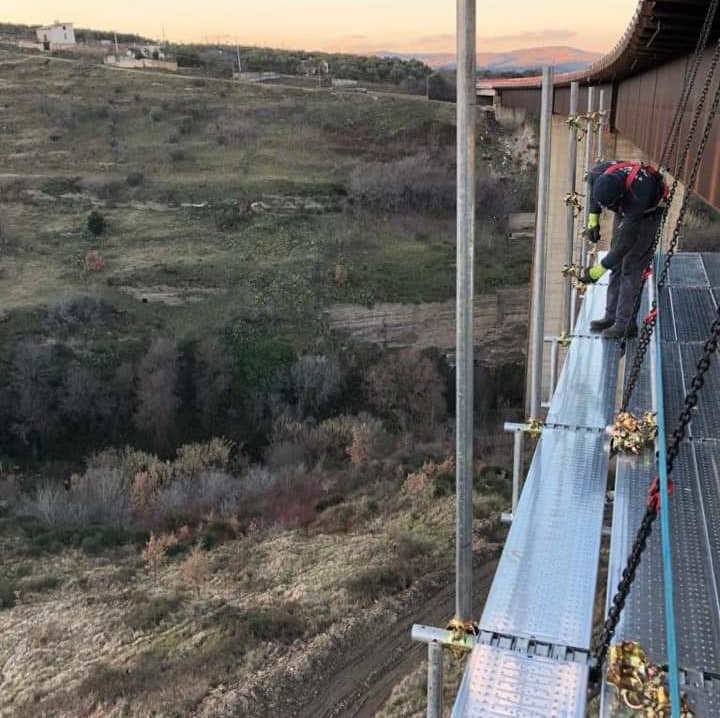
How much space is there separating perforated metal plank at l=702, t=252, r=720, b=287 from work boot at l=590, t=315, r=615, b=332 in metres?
2.61

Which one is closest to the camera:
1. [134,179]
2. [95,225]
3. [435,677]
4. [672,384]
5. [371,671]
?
[435,677]

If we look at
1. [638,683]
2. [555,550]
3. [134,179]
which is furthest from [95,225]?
[638,683]

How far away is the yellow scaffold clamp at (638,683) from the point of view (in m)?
3.46

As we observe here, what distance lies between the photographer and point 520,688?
391cm

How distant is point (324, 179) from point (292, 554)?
3156 cm

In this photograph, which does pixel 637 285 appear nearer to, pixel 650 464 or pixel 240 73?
pixel 650 464

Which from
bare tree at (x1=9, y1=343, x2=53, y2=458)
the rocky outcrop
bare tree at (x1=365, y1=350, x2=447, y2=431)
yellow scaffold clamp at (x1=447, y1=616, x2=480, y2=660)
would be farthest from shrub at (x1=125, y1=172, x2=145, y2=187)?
yellow scaffold clamp at (x1=447, y1=616, x2=480, y2=660)

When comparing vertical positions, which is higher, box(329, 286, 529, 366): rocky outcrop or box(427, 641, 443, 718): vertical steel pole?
box(427, 641, 443, 718): vertical steel pole

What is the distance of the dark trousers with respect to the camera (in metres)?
7.96

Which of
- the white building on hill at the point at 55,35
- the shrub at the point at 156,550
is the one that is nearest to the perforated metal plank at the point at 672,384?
the shrub at the point at 156,550

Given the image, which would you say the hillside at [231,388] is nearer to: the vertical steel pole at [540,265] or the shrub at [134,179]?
the shrub at [134,179]

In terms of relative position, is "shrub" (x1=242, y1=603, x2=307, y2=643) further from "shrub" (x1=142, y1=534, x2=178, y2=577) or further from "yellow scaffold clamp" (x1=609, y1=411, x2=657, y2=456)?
"yellow scaffold clamp" (x1=609, y1=411, x2=657, y2=456)

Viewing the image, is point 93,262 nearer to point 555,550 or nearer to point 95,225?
point 95,225

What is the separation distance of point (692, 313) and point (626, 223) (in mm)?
2220
